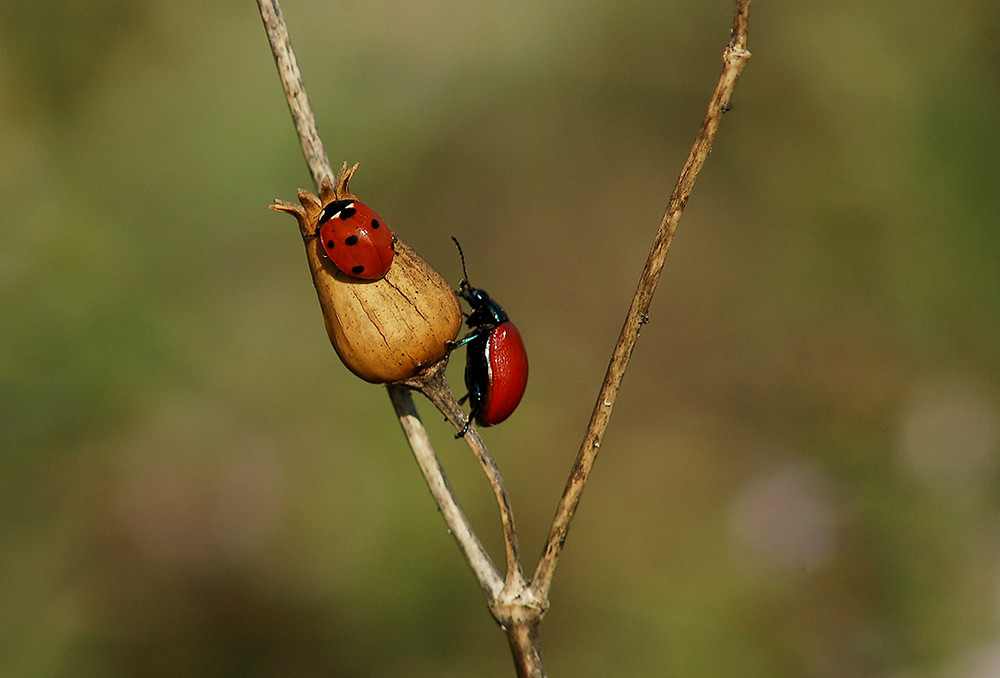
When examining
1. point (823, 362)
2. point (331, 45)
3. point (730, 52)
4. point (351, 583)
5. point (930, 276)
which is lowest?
point (351, 583)

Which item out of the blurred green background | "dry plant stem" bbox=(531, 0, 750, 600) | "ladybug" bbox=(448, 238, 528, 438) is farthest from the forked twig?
the blurred green background

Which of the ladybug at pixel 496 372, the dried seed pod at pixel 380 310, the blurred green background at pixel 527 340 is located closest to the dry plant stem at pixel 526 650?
the dried seed pod at pixel 380 310

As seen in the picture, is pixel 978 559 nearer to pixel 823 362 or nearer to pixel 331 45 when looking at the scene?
pixel 823 362

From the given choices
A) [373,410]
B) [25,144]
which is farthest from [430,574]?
[25,144]

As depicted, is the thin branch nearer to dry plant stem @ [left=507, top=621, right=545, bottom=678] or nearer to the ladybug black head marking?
dry plant stem @ [left=507, top=621, right=545, bottom=678]

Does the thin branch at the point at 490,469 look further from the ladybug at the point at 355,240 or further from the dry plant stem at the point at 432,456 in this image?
the ladybug at the point at 355,240

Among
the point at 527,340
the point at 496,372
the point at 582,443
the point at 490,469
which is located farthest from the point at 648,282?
the point at 527,340

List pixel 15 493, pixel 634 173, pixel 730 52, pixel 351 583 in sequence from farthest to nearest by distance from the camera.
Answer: pixel 634 173
pixel 351 583
pixel 15 493
pixel 730 52
